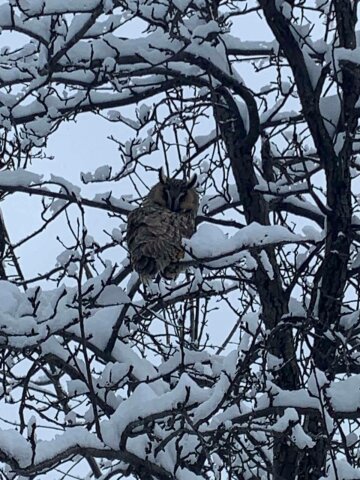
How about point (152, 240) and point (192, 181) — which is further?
point (192, 181)

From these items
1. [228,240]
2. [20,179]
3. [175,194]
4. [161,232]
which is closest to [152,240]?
[161,232]

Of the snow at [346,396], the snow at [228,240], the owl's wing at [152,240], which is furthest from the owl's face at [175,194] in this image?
the snow at [346,396]

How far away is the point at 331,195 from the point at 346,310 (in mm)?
826

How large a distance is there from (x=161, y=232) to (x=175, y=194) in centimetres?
114

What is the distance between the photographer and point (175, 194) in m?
7.73

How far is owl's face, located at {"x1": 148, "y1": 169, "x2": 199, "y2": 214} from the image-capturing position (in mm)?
7621

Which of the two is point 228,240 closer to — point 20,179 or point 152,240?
point 20,179

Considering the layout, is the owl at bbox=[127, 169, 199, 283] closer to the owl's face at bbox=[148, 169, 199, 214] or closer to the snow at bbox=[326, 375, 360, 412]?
the owl's face at bbox=[148, 169, 199, 214]

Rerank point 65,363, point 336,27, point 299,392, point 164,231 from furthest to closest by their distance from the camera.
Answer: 1. point 164,231
2. point 336,27
3. point 65,363
4. point 299,392

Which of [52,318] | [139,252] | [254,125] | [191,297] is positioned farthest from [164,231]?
[52,318]

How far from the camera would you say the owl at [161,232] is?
6305 millimetres

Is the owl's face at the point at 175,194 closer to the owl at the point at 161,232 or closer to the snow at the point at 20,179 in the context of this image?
the owl at the point at 161,232

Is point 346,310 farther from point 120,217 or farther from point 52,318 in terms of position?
point 52,318

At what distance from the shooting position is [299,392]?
4664 millimetres
